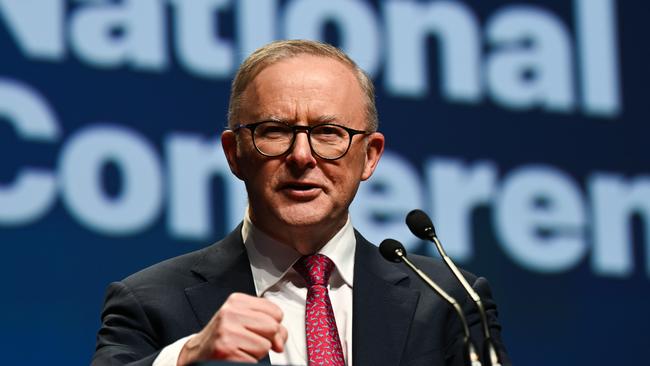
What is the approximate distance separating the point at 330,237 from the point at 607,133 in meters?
2.36

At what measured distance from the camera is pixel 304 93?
254 cm

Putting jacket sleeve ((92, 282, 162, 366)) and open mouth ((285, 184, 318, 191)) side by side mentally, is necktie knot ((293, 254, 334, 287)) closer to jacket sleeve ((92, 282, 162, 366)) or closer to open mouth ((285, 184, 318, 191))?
open mouth ((285, 184, 318, 191))

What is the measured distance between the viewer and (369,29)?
4.41 m

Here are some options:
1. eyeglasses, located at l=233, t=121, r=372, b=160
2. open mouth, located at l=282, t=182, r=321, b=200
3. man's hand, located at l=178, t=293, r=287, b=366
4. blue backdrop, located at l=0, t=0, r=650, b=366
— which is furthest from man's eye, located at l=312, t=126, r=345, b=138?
blue backdrop, located at l=0, t=0, r=650, b=366

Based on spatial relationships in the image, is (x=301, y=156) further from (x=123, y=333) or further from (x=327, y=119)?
(x=123, y=333)

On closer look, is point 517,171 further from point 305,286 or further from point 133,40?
point 305,286

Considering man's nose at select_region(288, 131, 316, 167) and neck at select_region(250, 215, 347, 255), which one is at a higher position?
man's nose at select_region(288, 131, 316, 167)

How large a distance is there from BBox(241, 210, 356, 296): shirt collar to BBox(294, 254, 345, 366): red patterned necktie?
22mm

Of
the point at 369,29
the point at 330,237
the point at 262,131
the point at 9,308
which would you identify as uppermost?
the point at 369,29

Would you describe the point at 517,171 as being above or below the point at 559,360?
above

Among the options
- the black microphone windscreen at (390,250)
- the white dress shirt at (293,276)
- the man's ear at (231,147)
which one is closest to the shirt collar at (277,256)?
the white dress shirt at (293,276)

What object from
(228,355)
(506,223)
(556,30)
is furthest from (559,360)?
(228,355)

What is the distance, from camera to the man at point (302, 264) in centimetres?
245

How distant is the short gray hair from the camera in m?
2.62
